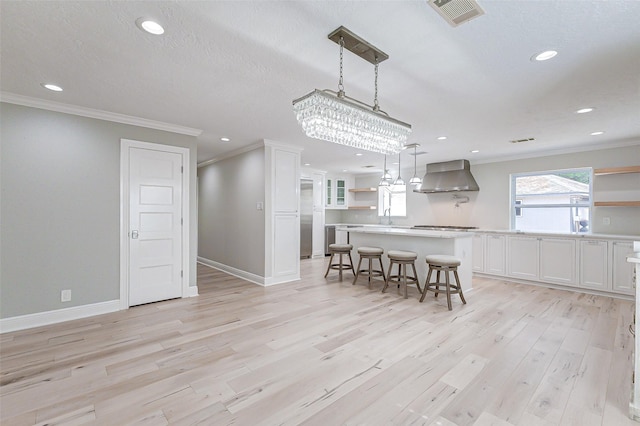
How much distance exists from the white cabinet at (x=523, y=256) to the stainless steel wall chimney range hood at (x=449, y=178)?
4.55ft

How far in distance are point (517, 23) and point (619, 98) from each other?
216cm

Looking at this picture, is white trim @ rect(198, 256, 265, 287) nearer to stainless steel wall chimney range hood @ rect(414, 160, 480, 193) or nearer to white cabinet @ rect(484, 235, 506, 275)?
stainless steel wall chimney range hood @ rect(414, 160, 480, 193)

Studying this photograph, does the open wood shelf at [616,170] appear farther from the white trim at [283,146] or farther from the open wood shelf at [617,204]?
the white trim at [283,146]

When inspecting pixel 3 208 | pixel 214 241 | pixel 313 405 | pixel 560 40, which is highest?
pixel 560 40

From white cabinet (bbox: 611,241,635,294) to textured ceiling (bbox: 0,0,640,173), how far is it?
6.01 ft

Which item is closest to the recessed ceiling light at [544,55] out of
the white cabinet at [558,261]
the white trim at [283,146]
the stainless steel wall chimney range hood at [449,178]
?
the white trim at [283,146]

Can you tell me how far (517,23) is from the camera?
1.83 meters

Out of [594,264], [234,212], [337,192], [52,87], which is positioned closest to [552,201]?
[594,264]

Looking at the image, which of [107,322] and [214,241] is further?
[214,241]

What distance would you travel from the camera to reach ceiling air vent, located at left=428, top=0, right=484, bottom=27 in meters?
1.62

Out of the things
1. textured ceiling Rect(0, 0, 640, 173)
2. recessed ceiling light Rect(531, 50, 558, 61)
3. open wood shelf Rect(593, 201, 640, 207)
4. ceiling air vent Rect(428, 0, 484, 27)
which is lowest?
open wood shelf Rect(593, 201, 640, 207)

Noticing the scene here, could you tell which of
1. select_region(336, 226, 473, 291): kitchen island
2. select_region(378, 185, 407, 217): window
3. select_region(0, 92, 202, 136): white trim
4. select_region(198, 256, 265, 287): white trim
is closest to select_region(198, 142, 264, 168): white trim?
select_region(0, 92, 202, 136): white trim

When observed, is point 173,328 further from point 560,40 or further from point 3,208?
point 560,40

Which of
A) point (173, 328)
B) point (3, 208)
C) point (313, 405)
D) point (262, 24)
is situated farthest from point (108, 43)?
point (313, 405)
